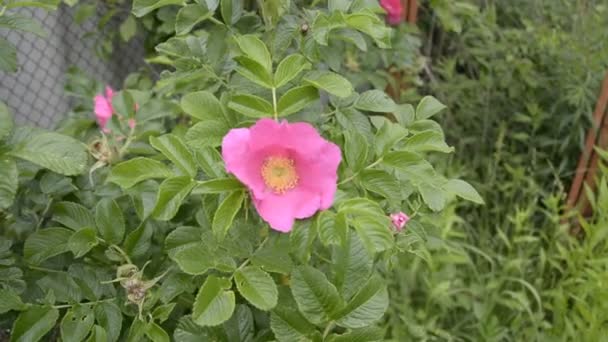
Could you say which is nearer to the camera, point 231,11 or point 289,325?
point 289,325

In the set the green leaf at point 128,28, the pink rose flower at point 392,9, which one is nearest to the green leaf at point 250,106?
the pink rose flower at point 392,9

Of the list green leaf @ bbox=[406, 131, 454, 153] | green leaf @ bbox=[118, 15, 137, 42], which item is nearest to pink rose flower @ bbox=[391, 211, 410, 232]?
green leaf @ bbox=[406, 131, 454, 153]

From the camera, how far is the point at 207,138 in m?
0.88

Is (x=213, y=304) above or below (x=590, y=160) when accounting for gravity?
above

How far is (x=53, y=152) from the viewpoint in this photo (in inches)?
34.7

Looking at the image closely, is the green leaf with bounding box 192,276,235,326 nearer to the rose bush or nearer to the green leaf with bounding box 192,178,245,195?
the rose bush

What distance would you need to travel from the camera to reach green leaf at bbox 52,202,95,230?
40.0 inches

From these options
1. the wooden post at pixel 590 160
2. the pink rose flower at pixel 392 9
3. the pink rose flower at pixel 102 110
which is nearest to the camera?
the pink rose flower at pixel 102 110

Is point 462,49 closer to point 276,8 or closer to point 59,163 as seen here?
point 276,8

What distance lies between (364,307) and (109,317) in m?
0.39

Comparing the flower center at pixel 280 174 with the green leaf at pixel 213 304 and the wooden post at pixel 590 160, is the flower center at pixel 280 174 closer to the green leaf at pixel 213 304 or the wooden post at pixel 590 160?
the green leaf at pixel 213 304

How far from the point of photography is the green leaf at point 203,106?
2.99 feet

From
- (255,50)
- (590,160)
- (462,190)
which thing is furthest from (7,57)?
(590,160)

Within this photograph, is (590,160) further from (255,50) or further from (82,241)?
(82,241)
